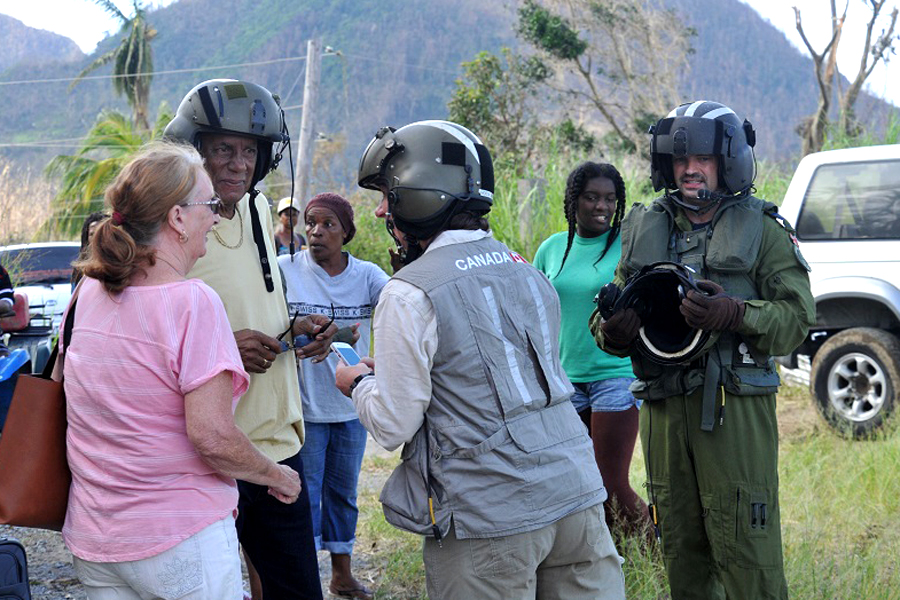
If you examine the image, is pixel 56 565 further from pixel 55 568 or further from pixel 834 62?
pixel 834 62

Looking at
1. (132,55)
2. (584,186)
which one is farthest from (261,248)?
(132,55)

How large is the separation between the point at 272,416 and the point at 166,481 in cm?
80

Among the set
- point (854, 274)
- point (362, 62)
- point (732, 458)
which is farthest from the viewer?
point (362, 62)

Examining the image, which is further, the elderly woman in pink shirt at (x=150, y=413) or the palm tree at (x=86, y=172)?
the palm tree at (x=86, y=172)

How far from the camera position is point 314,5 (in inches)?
3898

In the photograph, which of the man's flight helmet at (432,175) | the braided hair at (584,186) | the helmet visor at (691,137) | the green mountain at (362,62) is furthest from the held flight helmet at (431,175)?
the green mountain at (362,62)

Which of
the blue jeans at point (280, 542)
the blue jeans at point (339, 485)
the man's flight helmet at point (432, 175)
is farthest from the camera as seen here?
the blue jeans at point (339, 485)

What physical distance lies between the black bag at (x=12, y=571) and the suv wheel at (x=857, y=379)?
21.7 ft

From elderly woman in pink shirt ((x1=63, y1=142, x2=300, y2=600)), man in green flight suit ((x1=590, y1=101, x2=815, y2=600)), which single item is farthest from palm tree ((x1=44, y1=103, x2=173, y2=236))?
elderly woman in pink shirt ((x1=63, y1=142, x2=300, y2=600))

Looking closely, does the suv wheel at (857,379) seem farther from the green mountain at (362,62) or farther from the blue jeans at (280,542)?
the green mountain at (362,62)

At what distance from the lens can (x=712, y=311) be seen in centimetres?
354

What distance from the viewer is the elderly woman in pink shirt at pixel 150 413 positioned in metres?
2.52

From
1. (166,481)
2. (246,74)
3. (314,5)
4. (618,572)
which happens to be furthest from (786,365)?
(314,5)

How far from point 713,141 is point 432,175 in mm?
1422
